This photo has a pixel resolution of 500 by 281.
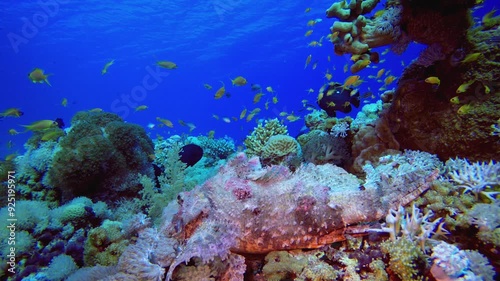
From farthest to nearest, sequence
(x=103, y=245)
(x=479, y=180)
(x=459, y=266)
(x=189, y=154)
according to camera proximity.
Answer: (x=189, y=154) < (x=103, y=245) < (x=479, y=180) < (x=459, y=266)

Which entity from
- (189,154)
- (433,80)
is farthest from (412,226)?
(189,154)

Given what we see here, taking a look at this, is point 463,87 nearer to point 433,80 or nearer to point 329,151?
point 433,80

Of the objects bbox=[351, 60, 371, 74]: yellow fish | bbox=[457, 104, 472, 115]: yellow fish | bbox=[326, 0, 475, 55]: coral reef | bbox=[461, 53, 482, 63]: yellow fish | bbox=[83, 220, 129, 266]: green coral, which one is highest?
bbox=[326, 0, 475, 55]: coral reef

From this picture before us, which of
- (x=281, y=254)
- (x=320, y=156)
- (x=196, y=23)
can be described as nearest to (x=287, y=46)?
(x=196, y=23)

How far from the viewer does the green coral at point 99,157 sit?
609cm

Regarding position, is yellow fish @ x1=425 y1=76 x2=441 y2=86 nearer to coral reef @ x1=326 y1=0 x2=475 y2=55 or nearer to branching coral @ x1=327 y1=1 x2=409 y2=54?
coral reef @ x1=326 y1=0 x2=475 y2=55

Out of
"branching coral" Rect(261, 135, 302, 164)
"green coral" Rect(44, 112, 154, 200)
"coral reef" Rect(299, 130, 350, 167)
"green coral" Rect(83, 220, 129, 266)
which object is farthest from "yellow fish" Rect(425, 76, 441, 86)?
"green coral" Rect(44, 112, 154, 200)

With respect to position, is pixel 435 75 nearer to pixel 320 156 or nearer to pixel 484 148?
pixel 484 148

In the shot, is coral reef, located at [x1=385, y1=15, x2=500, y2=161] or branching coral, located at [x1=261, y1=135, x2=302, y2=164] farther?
branching coral, located at [x1=261, y1=135, x2=302, y2=164]

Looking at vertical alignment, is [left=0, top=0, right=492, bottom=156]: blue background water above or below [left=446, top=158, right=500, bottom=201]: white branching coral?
below

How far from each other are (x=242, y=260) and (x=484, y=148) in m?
4.11

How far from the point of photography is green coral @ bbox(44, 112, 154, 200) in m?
6.09

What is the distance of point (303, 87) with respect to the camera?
107 m

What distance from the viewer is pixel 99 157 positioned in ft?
20.6
